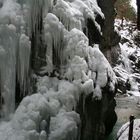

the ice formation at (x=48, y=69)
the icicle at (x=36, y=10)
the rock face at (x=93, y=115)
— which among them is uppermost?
the icicle at (x=36, y=10)

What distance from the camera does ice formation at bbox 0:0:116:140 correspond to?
867cm

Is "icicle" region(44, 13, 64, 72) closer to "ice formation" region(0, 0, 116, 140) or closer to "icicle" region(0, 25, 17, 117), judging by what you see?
"ice formation" region(0, 0, 116, 140)

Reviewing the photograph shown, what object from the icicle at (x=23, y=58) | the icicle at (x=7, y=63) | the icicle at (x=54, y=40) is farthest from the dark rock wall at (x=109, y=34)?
the icicle at (x=7, y=63)

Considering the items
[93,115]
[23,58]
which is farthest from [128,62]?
[23,58]

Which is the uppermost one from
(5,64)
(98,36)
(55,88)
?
(98,36)

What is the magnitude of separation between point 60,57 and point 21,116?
1.89m

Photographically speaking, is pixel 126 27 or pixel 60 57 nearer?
pixel 60 57

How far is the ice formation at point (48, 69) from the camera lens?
867 centimetres

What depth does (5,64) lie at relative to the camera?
881 cm

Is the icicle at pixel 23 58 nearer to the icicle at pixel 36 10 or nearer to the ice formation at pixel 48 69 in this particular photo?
the ice formation at pixel 48 69

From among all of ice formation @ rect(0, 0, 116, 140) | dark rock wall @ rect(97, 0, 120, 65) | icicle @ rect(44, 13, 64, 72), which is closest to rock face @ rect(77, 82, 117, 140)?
ice formation @ rect(0, 0, 116, 140)

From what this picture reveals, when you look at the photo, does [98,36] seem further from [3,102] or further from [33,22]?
[3,102]

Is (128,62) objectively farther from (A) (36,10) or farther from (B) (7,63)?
(B) (7,63)

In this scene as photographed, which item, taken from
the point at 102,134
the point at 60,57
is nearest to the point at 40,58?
the point at 60,57
